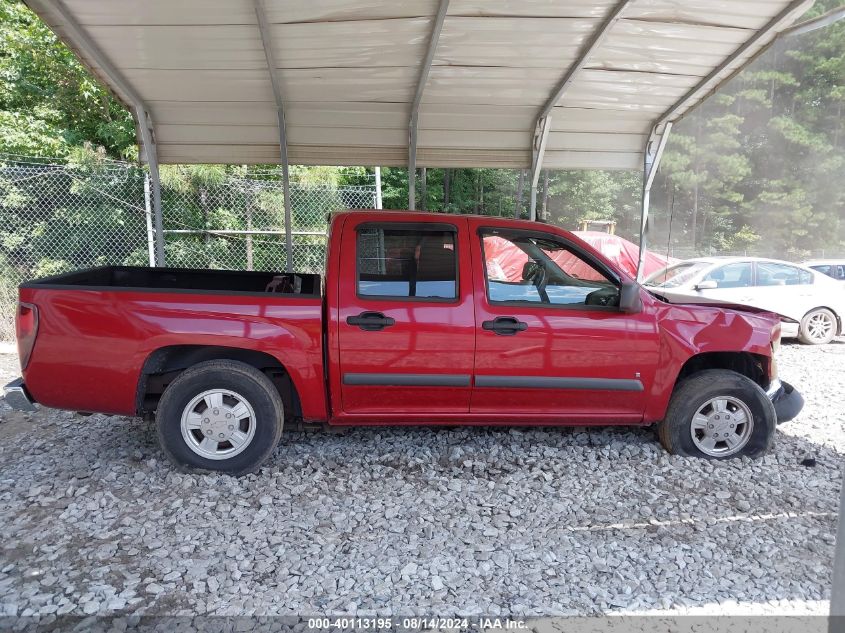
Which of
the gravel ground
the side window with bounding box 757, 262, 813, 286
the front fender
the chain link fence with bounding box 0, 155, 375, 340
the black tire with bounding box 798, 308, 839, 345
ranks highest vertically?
Result: the chain link fence with bounding box 0, 155, 375, 340

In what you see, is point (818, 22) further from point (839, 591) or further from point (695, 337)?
point (839, 591)

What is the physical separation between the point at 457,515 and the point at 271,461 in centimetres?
156

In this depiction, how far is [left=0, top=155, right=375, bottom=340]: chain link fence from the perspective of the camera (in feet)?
32.5

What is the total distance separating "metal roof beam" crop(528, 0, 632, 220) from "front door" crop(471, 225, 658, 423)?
222 centimetres

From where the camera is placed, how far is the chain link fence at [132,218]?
9.91 meters

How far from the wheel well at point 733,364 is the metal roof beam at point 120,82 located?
18.4 ft

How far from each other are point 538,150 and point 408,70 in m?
2.23

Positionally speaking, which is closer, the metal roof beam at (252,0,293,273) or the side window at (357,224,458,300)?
the side window at (357,224,458,300)

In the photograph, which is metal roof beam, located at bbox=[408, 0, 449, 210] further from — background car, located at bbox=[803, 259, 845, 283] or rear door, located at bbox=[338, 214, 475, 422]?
background car, located at bbox=[803, 259, 845, 283]

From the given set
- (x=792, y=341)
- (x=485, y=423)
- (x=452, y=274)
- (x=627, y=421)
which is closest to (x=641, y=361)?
(x=627, y=421)

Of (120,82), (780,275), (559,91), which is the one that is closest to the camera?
(120,82)

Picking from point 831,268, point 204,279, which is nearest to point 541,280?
point 204,279

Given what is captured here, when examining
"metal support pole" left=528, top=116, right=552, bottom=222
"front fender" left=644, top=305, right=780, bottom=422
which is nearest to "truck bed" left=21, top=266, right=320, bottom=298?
"front fender" left=644, top=305, right=780, bottom=422

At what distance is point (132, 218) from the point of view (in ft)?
35.9
